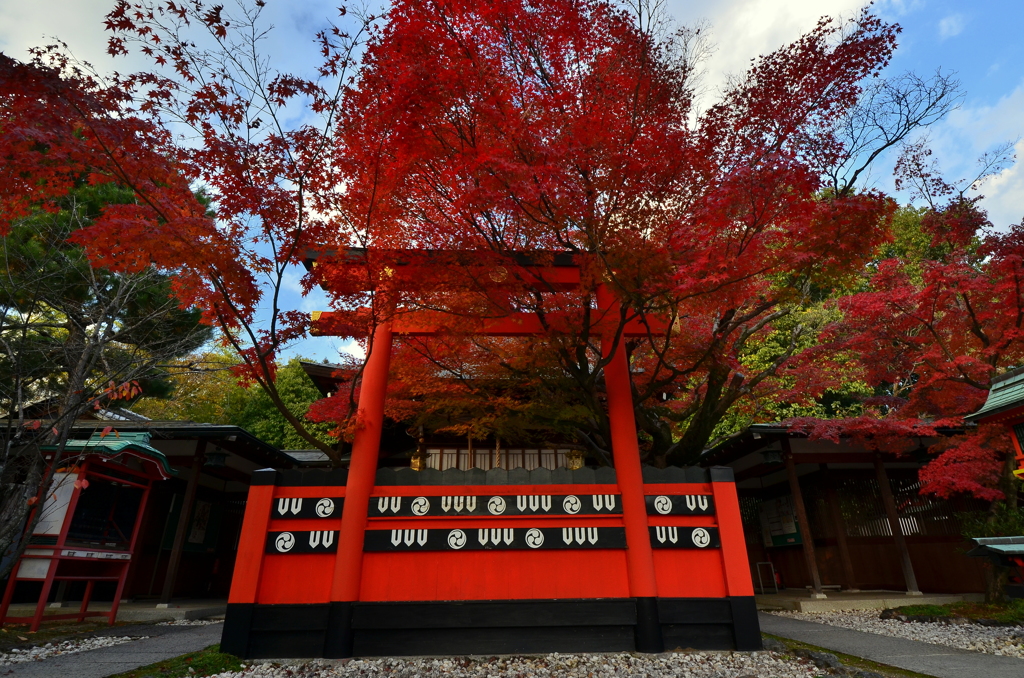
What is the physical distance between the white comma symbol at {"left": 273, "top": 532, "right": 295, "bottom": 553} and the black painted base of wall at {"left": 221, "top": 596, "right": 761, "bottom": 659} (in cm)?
63

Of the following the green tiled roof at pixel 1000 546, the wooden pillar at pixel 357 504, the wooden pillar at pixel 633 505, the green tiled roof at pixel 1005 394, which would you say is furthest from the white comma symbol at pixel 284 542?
the green tiled roof at pixel 1005 394


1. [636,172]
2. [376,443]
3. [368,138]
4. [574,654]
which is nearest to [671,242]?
[636,172]

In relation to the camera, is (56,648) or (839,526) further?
(839,526)

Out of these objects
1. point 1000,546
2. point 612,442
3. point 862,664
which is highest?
point 612,442

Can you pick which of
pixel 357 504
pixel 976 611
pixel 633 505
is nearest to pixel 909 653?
pixel 633 505

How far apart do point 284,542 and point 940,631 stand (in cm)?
970

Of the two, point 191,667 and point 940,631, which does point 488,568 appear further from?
point 940,631

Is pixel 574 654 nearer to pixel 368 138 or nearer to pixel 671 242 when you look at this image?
pixel 671 242

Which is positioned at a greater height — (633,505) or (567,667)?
(633,505)

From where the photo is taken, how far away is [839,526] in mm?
13609

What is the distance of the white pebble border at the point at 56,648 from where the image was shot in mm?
6121

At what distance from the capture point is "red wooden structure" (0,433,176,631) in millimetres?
8078

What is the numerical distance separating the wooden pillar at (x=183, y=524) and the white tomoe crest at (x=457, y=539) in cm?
796

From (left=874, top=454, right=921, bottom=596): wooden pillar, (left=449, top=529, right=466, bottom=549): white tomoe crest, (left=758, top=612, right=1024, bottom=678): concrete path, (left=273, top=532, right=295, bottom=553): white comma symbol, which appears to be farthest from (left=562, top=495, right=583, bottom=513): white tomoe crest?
(left=874, top=454, right=921, bottom=596): wooden pillar
